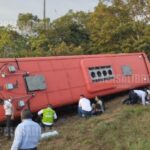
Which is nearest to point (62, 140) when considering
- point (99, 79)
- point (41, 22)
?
point (99, 79)

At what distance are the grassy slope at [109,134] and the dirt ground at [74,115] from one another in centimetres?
13

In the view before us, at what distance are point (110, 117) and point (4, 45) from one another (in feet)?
74.3

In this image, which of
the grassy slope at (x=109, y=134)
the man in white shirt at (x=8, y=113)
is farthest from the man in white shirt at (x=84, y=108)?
the man in white shirt at (x=8, y=113)

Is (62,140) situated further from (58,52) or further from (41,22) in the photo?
(41,22)

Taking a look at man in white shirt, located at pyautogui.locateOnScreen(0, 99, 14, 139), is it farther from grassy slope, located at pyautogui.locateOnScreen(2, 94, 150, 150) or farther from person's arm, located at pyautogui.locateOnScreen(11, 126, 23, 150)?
person's arm, located at pyautogui.locateOnScreen(11, 126, 23, 150)

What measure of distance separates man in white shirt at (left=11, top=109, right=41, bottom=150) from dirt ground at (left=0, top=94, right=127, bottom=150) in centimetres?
649

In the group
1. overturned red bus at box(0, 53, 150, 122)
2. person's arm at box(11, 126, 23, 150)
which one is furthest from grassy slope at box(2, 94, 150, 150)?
person's arm at box(11, 126, 23, 150)

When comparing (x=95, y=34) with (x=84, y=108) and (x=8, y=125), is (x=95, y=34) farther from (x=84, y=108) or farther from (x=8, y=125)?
(x=8, y=125)

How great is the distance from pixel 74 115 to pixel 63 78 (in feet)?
5.88

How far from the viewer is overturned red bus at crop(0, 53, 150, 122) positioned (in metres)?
18.8

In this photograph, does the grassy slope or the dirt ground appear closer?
the grassy slope

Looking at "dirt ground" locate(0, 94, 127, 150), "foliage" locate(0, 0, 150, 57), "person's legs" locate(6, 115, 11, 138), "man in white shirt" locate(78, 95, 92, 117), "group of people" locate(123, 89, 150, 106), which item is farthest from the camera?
"foliage" locate(0, 0, 150, 57)

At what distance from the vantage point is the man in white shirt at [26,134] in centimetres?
859

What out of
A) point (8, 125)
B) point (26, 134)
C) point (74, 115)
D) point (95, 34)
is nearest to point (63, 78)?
point (74, 115)
